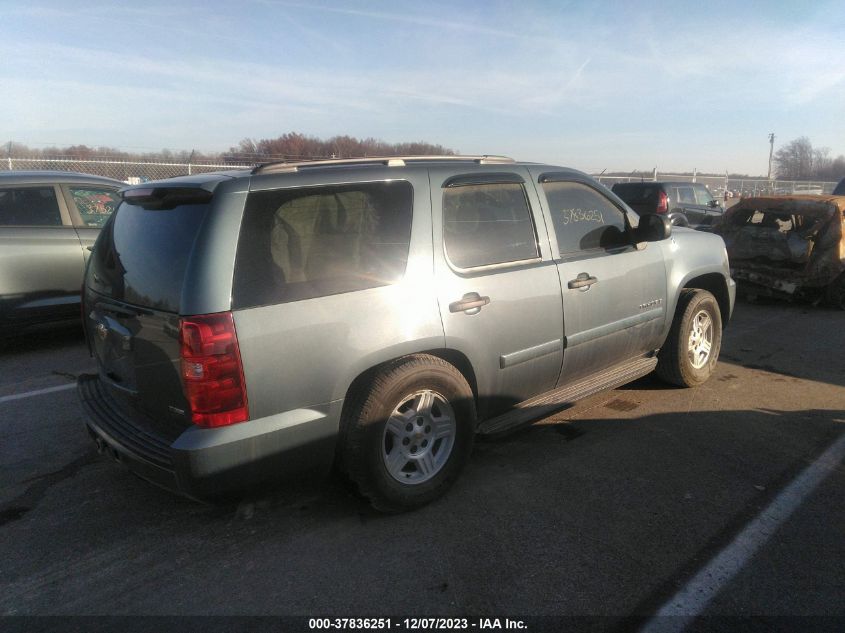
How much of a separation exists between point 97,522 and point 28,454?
1.15 metres

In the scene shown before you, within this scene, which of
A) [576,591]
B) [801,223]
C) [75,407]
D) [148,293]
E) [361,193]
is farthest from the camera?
[801,223]

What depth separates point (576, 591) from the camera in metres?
2.52

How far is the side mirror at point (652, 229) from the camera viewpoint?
4293 millimetres

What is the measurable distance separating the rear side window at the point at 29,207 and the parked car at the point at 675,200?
1228cm

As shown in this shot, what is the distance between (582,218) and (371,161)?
5.43ft

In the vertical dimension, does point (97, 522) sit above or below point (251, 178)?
below

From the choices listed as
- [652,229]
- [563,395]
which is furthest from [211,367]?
[652,229]

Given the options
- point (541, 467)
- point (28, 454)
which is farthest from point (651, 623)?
point (28, 454)

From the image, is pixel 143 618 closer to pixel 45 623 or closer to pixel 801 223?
pixel 45 623

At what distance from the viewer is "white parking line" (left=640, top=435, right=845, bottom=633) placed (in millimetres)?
2373

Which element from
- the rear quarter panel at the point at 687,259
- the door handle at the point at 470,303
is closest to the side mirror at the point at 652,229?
the rear quarter panel at the point at 687,259

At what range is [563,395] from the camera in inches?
155

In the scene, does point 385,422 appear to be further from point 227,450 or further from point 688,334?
point 688,334

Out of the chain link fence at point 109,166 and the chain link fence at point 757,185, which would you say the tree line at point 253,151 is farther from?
the chain link fence at point 757,185
